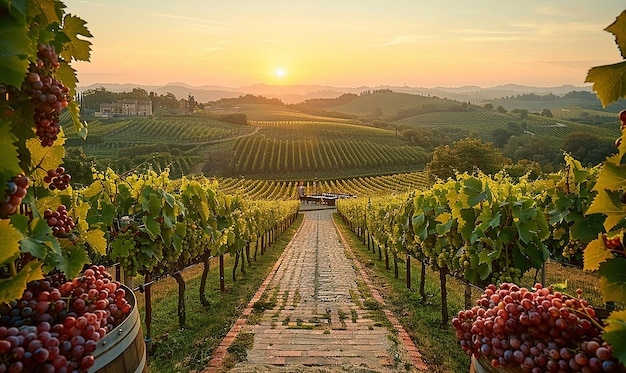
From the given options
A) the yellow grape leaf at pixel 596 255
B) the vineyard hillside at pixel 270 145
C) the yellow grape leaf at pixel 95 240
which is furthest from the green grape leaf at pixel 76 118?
the vineyard hillside at pixel 270 145

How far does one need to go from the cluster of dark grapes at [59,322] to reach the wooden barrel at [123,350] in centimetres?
5

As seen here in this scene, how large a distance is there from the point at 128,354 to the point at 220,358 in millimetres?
3148

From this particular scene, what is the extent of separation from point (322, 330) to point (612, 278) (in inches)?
179

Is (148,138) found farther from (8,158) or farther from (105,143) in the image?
(8,158)

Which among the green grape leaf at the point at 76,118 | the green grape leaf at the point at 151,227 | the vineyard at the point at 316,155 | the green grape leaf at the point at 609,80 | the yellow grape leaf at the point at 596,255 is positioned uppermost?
the green grape leaf at the point at 609,80

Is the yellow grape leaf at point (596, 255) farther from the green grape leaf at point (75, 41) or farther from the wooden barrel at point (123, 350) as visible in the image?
the green grape leaf at point (75, 41)

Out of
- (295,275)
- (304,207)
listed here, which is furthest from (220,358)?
(304,207)

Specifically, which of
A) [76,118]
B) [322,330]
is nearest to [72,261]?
[76,118]

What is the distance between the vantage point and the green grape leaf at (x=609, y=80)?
1.38 meters

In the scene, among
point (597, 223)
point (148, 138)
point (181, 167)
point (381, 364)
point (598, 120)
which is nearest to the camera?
point (381, 364)

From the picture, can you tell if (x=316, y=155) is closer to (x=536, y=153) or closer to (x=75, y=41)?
(x=536, y=153)

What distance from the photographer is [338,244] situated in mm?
17750

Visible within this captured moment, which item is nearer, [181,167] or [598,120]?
[181,167]

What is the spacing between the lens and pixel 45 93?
4.83ft
